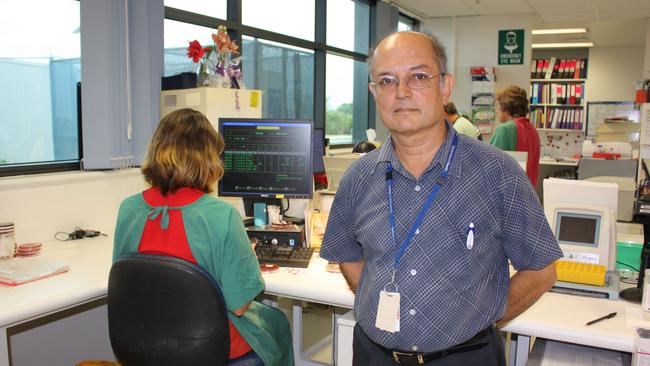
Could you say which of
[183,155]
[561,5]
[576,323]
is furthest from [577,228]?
[561,5]

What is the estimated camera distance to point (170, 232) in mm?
1574

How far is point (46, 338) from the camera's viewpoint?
7.97 feet

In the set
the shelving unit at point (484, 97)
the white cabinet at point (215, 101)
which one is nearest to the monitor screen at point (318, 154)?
the white cabinet at point (215, 101)

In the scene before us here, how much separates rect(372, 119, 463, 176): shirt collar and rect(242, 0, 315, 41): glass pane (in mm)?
3419

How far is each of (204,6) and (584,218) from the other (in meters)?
3.19

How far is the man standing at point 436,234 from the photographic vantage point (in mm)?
1220

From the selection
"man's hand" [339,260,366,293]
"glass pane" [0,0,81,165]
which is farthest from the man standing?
"glass pane" [0,0,81,165]

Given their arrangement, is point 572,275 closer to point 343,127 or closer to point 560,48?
point 343,127

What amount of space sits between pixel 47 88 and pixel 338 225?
83.4 inches

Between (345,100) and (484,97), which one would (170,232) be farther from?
(484,97)

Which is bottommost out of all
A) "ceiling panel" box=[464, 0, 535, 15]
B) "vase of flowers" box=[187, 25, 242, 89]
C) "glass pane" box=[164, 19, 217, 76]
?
"vase of flowers" box=[187, 25, 242, 89]

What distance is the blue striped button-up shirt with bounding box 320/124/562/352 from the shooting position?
1.22 m

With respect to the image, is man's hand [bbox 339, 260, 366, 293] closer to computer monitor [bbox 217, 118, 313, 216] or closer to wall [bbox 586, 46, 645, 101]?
computer monitor [bbox 217, 118, 313, 216]

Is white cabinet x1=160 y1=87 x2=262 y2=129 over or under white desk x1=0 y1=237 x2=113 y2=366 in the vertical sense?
over
